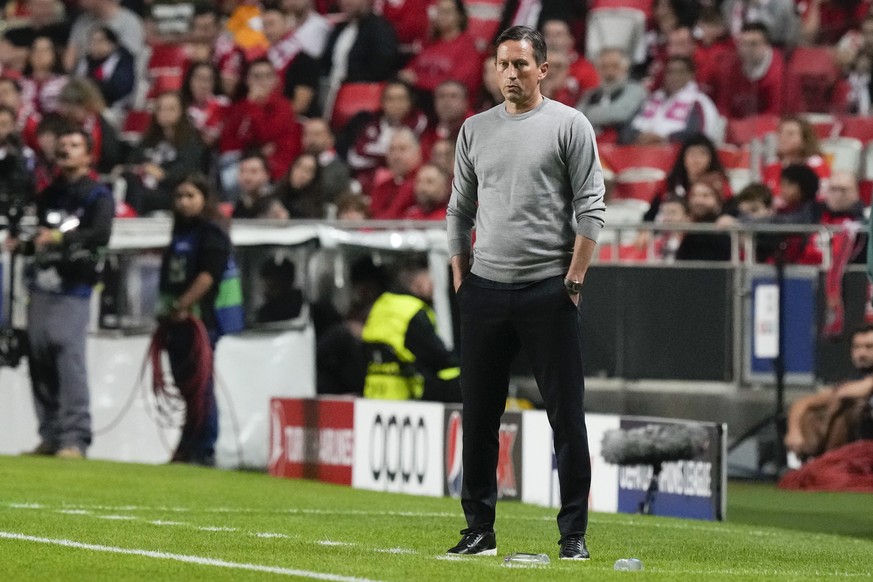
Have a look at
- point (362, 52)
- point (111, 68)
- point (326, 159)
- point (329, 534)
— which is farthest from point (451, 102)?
point (329, 534)

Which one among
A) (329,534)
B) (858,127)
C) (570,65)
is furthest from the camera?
(570,65)

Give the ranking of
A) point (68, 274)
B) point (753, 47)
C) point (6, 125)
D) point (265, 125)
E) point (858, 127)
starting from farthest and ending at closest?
point (265, 125) < point (753, 47) < point (6, 125) < point (858, 127) < point (68, 274)

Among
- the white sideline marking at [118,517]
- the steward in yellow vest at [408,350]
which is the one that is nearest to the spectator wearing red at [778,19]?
the steward in yellow vest at [408,350]

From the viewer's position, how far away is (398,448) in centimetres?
1274

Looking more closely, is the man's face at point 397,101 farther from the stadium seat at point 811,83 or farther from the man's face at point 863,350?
the man's face at point 863,350

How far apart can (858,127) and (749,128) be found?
1214mm

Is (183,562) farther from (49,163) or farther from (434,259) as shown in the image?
(49,163)

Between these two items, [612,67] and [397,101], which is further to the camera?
[397,101]

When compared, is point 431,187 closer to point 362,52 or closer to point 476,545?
point 362,52

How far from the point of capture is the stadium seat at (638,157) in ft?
56.2

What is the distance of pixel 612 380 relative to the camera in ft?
48.3

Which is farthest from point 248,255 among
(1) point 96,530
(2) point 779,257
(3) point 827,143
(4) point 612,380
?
(1) point 96,530

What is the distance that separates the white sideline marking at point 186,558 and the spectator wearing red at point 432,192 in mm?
8275

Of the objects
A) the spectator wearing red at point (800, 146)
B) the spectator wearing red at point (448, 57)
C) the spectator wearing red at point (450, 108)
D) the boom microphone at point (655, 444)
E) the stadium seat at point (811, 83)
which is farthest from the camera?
the spectator wearing red at point (448, 57)
